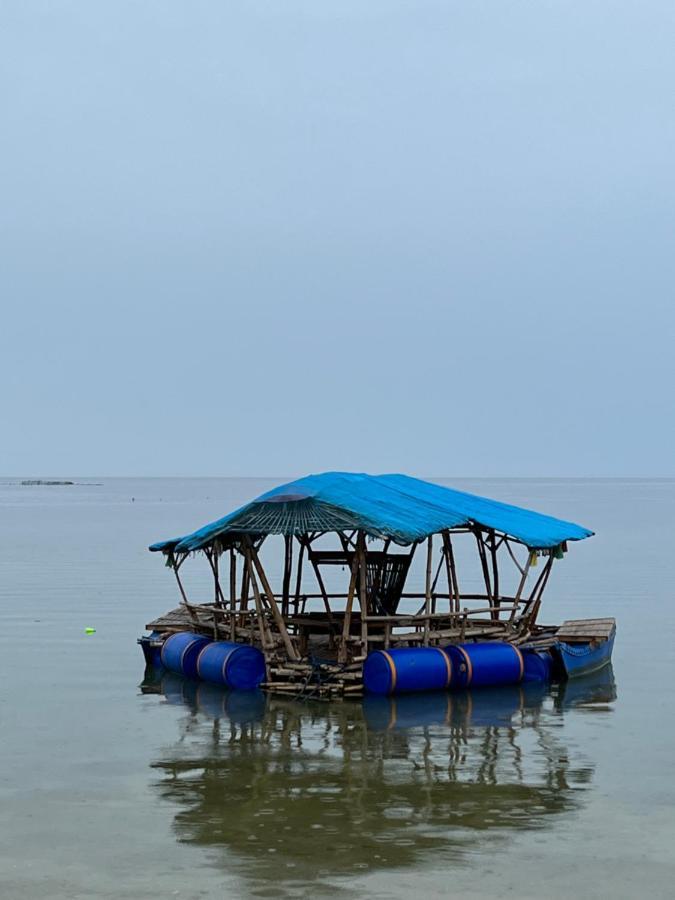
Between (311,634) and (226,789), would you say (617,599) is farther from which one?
(226,789)

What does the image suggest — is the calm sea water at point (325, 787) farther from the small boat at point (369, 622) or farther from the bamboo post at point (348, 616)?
the bamboo post at point (348, 616)

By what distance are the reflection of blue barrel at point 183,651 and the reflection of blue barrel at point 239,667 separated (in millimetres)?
1134

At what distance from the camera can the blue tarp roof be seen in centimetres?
2047

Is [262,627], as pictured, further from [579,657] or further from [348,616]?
[579,657]

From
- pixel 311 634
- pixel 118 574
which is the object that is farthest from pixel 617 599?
pixel 118 574

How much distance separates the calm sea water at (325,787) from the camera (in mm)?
10875

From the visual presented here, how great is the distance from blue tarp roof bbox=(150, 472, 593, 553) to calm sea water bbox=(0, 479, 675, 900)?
285 cm

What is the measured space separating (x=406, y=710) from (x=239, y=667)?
3.34 meters

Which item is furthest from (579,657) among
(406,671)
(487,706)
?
(406,671)

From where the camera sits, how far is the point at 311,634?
2619 cm

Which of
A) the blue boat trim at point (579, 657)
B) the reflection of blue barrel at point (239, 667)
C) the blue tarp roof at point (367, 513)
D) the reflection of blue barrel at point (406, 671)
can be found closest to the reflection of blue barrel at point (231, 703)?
the reflection of blue barrel at point (239, 667)

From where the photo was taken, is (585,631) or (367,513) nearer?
(367,513)

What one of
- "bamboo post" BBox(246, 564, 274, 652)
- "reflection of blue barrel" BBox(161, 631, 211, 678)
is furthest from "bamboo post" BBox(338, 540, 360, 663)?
"reflection of blue barrel" BBox(161, 631, 211, 678)

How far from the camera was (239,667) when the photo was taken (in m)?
20.9
